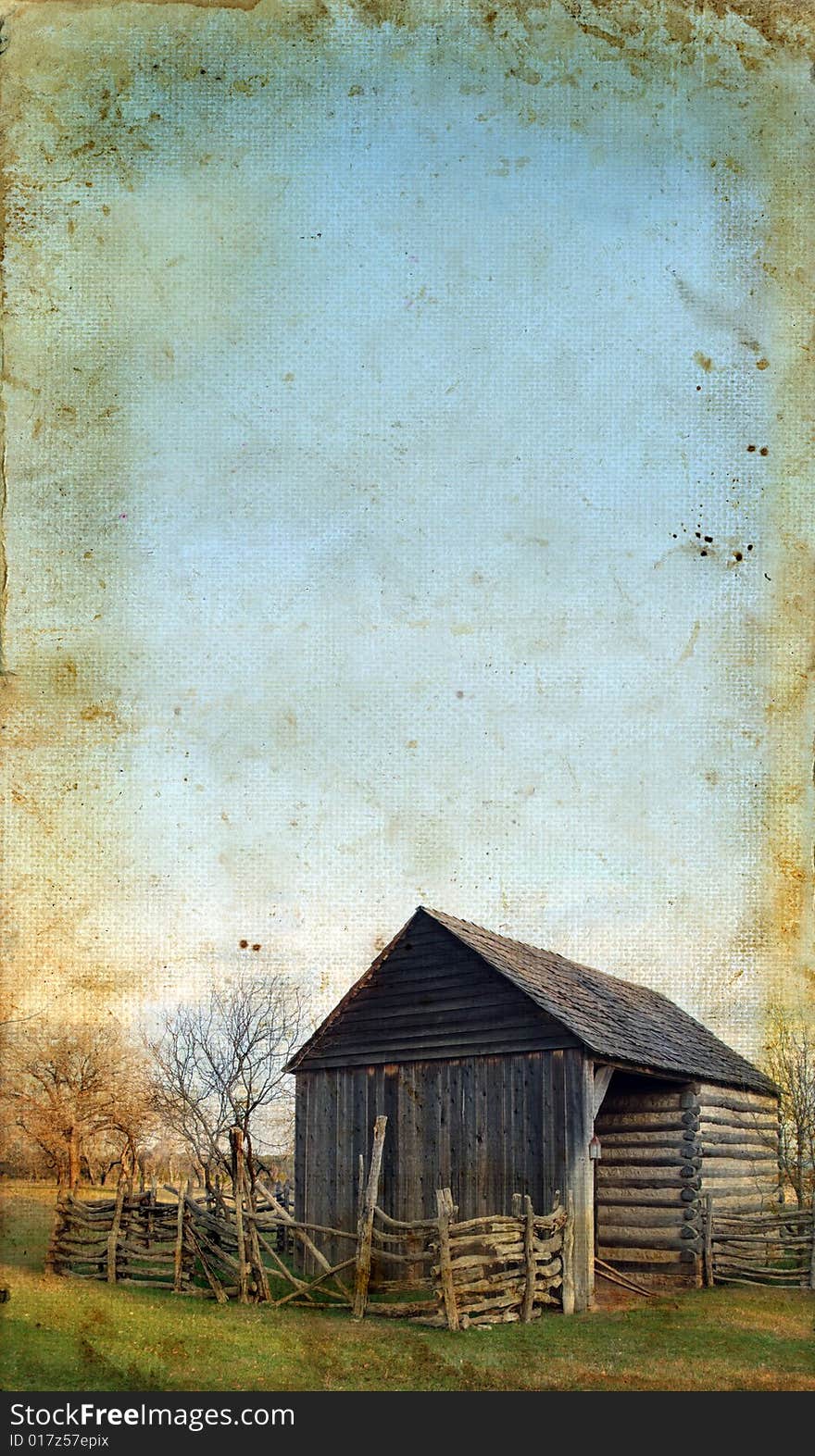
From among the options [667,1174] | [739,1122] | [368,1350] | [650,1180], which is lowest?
[368,1350]

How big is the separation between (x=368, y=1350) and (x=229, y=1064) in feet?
32.9

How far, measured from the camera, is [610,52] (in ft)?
36.9

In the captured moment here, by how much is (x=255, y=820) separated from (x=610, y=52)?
774 centimetres

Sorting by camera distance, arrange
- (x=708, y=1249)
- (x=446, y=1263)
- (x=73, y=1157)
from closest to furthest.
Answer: (x=446, y=1263) < (x=708, y=1249) < (x=73, y=1157)

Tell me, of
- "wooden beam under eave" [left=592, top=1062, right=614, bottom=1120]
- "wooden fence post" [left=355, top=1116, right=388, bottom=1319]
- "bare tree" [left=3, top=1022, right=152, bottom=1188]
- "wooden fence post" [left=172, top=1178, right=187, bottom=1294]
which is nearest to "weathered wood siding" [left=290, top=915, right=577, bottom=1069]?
"wooden beam under eave" [left=592, top=1062, right=614, bottom=1120]

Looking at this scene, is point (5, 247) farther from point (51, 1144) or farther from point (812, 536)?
point (51, 1144)

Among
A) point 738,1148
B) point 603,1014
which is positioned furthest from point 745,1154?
point 603,1014

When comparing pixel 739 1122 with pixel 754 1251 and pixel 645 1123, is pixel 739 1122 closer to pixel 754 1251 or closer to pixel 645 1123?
pixel 645 1123

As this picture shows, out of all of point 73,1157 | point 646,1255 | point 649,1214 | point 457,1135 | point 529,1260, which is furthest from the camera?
point 73,1157

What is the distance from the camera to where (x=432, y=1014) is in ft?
55.7

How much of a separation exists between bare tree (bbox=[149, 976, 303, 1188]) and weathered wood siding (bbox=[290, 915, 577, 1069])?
0.99 metres

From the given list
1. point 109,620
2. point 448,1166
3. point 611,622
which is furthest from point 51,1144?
point 611,622

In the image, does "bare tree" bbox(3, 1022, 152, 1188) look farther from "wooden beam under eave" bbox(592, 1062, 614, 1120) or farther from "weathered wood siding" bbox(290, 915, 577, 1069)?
"wooden beam under eave" bbox(592, 1062, 614, 1120)

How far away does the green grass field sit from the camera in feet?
34.4
